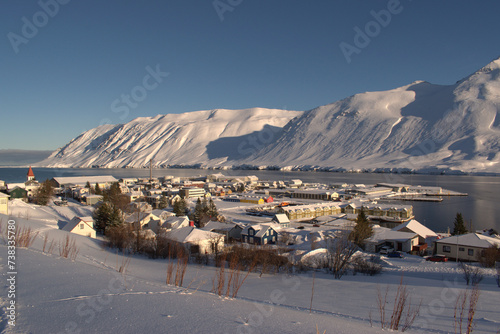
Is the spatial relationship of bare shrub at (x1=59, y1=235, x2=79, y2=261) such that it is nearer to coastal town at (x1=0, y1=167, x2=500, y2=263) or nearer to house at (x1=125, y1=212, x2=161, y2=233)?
coastal town at (x1=0, y1=167, x2=500, y2=263)

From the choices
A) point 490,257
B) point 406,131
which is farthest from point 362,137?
point 490,257

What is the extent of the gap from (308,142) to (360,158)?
1745cm

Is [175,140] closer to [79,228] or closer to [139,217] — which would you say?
[139,217]

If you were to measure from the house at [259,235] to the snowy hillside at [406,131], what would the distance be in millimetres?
62270

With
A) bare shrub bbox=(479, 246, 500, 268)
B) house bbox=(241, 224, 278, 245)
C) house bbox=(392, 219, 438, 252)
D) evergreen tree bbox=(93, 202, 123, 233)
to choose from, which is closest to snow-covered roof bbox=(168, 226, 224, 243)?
house bbox=(241, 224, 278, 245)

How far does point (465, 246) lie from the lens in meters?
10.0

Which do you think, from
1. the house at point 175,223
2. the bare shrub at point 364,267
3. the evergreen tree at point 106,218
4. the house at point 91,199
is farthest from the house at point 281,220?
the house at point 91,199

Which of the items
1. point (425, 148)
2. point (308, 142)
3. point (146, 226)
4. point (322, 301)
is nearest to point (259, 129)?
point (308, 142)

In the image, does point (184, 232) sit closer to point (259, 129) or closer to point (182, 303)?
point (182, 303)

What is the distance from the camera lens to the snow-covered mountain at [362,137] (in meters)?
70.1

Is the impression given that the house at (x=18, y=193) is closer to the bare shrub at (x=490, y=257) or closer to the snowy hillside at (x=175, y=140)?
the bare shrub at (x=490, y=257)

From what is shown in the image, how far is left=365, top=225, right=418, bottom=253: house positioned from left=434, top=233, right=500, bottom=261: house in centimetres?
113

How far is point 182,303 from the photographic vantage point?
7.75ft

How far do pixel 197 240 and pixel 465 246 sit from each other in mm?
8185
